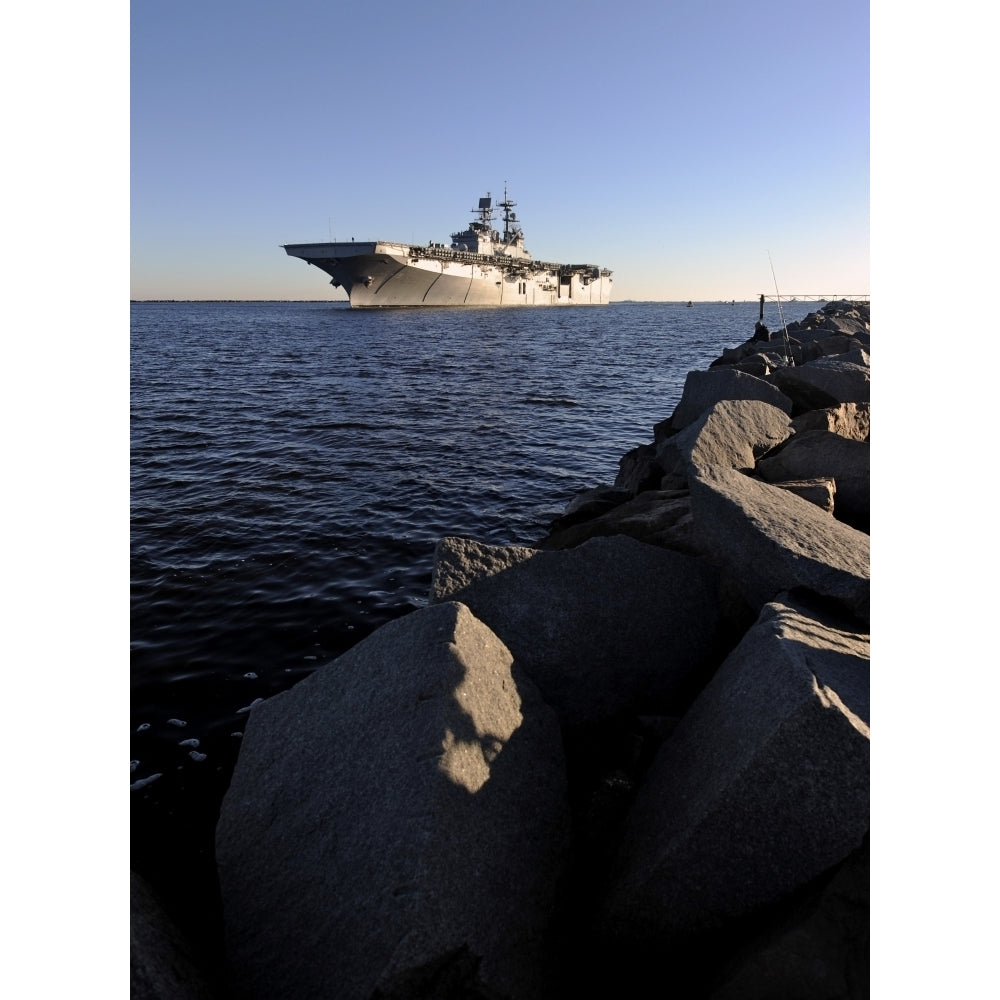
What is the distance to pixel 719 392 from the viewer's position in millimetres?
9102

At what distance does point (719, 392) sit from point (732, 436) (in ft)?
8.35

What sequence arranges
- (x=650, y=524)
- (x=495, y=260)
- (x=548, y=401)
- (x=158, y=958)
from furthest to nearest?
(x=495, y=260), (x=548, y=401), (x=650, y=524), (x=158, y=958)

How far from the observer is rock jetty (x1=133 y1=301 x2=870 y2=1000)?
1988 mm

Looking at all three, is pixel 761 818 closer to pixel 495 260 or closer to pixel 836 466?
pixel 836 466

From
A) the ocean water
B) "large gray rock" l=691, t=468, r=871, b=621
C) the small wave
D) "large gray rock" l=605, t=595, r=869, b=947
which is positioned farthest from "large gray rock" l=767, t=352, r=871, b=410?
the small wave

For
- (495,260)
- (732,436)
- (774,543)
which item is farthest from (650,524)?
(495,260)

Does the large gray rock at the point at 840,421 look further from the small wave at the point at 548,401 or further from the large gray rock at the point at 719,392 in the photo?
the small wave at the point at 548,401

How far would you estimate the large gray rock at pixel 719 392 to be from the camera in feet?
28.1

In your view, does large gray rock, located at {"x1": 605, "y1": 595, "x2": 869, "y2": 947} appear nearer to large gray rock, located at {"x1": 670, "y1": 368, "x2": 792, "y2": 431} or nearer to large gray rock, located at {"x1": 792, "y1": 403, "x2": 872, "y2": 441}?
large gray rock, located at {"x1": 792, "y1": 403, "x2": 872, "y2": 441}

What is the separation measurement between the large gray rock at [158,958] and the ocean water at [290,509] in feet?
5.27

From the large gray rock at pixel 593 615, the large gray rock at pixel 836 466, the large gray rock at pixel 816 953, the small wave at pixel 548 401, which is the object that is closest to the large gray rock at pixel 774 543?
the large gray rock at pixel 593 615
